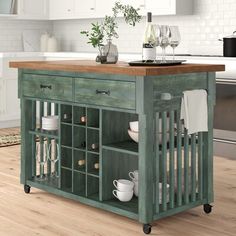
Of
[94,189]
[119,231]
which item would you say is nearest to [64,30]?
[94,189]

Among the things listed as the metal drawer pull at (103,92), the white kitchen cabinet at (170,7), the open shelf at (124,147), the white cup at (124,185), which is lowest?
the white cup at (124,185)

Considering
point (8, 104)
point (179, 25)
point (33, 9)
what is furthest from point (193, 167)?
point (33, 9)

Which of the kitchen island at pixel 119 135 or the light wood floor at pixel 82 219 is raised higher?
the kitchen island at pixel 119 135

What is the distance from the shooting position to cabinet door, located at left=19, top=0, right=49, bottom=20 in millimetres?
7945

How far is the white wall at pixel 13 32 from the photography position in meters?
8.08

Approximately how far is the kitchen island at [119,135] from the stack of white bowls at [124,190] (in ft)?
0.13

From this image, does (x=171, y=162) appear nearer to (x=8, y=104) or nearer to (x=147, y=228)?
(x=147, y=228)

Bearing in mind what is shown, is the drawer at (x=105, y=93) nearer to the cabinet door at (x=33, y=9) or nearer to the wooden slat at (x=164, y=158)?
the wooden slat at (x=164, y=158)

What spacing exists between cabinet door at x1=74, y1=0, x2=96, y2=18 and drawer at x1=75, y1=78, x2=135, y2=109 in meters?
4.08

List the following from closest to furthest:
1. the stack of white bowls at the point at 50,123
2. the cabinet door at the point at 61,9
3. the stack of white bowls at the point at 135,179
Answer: the stack of white bowls at the point at 135,179
the stack of white bowls at the point at 50,123
the cabinet door at the point at 61,9

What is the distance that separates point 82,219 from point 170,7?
142 inches

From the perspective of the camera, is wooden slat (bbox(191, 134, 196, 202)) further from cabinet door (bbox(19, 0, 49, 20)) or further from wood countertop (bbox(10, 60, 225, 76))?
cabinet door (bbox(19, 0, 49, 20))

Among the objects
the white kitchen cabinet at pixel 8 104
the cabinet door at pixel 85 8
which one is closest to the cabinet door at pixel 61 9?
the cabinet door at pixel 85 8

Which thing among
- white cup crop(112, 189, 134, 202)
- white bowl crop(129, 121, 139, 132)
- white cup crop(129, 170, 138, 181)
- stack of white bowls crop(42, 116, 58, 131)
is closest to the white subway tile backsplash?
stack of white bowls crop(42, 116, 58, 131)
